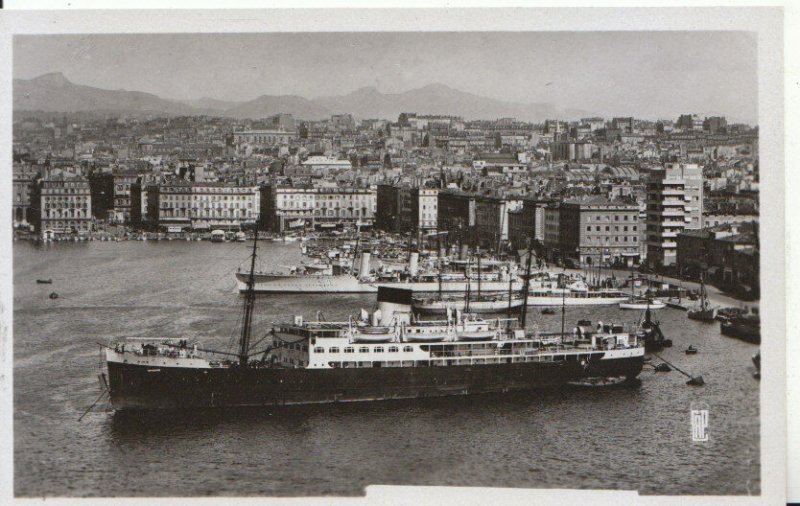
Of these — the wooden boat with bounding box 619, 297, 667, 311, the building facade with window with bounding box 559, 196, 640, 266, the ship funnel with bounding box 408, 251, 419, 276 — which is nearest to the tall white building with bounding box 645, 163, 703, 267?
the building facade with window with bounding box 559, 196, 640, 266


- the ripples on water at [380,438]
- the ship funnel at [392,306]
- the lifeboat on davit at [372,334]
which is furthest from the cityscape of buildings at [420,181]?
the lifeboat on davit at [372,334]

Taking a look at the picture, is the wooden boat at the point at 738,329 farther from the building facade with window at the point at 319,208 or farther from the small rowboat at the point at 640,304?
the building facade with window at the point at 319,208

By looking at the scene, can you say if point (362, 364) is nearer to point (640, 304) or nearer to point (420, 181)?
point (640, 304)

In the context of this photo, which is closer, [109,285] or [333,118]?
[333,118]

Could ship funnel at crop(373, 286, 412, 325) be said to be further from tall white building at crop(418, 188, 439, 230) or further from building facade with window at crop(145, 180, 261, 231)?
building facade with window at crop(145, 180, 261, 231)

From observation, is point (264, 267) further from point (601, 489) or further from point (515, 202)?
point (601, 489)

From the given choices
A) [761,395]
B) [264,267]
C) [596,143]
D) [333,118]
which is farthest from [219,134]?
[761,395]
